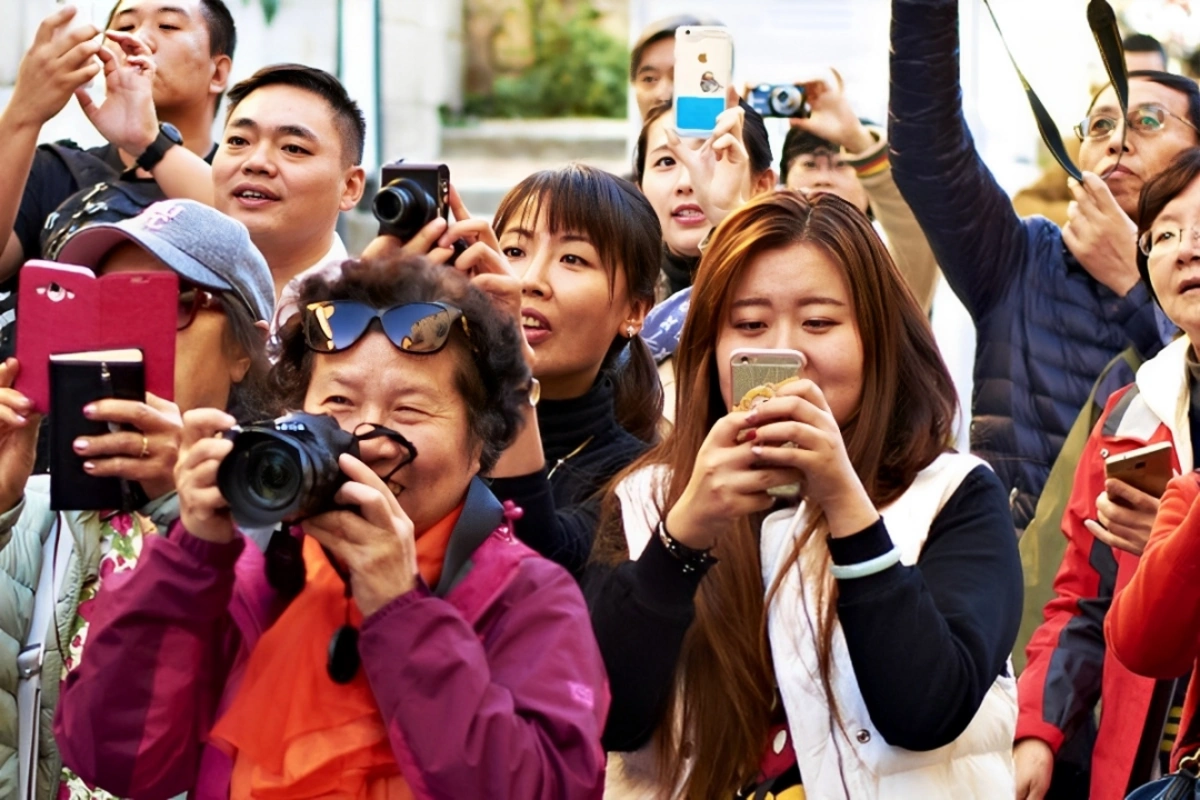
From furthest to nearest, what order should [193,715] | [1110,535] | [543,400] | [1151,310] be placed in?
[1151,310]
[543,400]
[1110,535]
[193,715]

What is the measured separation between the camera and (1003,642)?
8.44 ft

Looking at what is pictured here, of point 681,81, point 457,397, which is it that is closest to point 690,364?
point 457,397

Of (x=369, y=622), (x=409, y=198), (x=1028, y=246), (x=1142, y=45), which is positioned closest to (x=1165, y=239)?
(x=1028, y=246)

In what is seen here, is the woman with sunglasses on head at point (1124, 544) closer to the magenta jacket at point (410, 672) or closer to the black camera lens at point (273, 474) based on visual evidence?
the magenta jacket at point (410, 672)

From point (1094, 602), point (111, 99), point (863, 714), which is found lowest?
point (1094, 602)

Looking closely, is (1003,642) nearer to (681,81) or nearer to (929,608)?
(929,608)

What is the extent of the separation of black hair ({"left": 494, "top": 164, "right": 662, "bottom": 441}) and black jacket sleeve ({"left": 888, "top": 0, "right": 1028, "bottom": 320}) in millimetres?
654

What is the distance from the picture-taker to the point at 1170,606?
2838 mm

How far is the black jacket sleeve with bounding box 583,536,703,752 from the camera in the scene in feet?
8.24

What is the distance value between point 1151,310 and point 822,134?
3.01 feet

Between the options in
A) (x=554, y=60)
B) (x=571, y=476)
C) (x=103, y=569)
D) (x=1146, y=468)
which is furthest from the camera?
(x=554, y=60)

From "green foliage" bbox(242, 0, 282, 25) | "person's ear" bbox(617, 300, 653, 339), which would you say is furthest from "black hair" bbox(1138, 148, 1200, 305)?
"green foliage" bbox(242, 0, 282, 25)

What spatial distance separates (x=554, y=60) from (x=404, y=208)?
1037cm

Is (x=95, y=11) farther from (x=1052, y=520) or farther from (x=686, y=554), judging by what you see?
(x=686, y=554)
